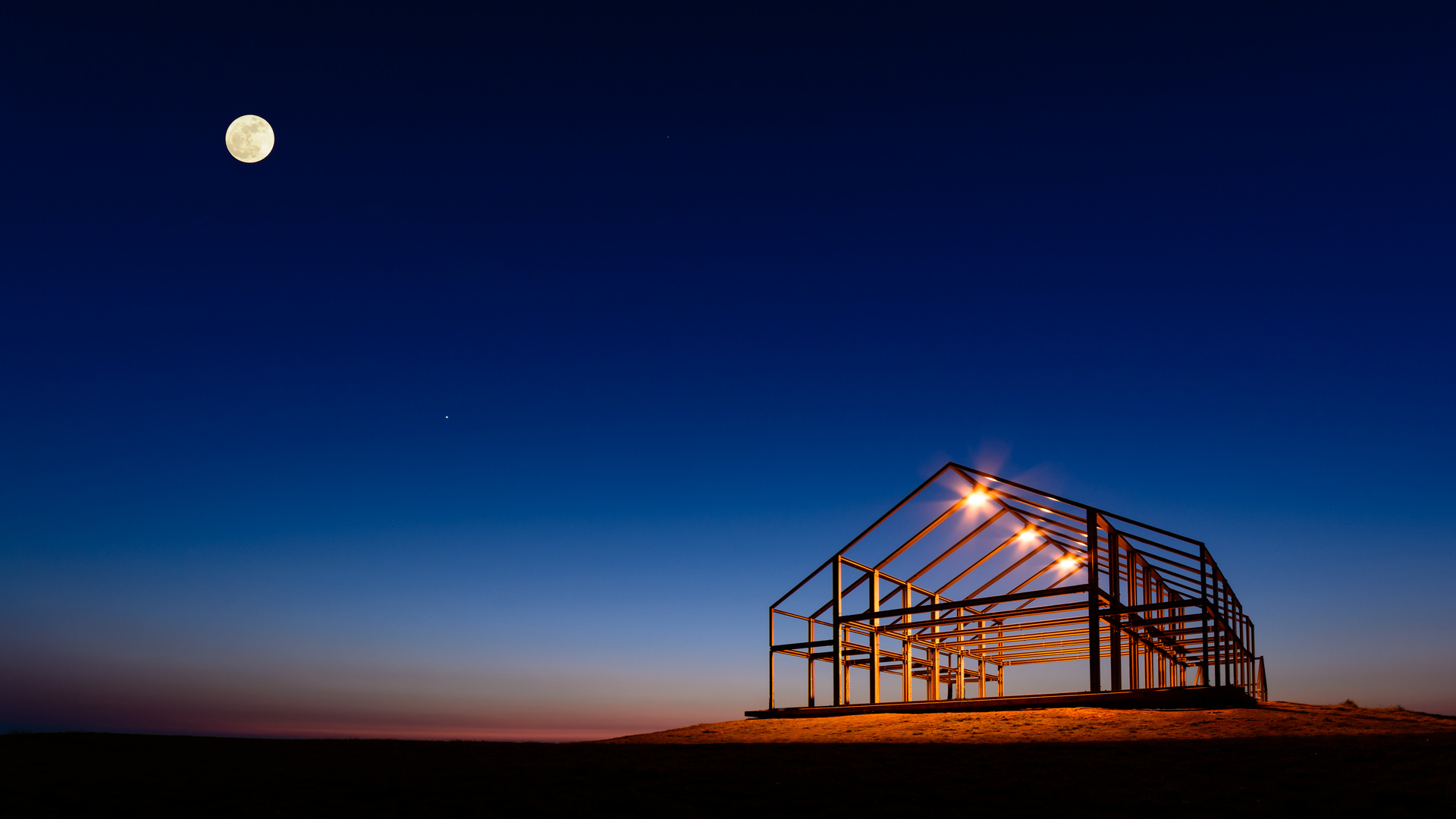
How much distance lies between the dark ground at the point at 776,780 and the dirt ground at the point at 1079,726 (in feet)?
2.77

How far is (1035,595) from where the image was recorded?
23.3 meters

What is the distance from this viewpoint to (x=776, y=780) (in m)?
14.0

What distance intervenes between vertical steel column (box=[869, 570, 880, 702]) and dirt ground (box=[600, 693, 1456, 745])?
3.25m

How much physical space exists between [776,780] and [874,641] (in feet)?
41.2

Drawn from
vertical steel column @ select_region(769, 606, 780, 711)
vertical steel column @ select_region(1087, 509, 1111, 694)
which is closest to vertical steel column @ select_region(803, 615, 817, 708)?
vertical steel column @ select_region(769, 606, 780, 711)

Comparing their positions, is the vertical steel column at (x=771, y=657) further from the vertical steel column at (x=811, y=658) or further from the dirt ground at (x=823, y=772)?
the dirt ground at (x=823, y=772)

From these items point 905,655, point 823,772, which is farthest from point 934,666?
point 823,772

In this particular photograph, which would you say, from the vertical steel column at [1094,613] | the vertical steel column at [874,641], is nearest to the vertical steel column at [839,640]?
the vertical steel column at [874,641]

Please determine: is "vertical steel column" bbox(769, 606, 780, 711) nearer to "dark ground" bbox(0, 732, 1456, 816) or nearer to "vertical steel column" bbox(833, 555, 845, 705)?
"vertical steel column" bbox(833, 555, 845, 705)

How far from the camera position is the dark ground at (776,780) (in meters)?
12.0

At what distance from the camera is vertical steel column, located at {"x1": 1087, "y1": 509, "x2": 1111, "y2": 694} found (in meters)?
21.6

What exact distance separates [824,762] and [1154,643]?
16794 millimetres

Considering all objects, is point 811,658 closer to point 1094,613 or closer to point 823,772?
point 1094,613

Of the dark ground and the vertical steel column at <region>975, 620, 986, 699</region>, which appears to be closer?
the dark ground
